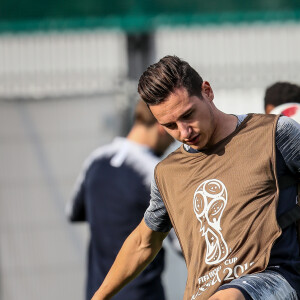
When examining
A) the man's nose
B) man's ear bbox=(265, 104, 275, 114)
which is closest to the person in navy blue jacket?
man's ear bbox=(265, 104, 275, 114)

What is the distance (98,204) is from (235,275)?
206 centimetres

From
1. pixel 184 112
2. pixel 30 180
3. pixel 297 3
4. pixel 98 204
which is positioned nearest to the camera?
pixel 184 112

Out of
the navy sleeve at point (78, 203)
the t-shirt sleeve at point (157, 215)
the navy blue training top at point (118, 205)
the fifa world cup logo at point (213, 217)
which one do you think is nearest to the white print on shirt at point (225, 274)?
the fifa world cup logo at point (213, 217)

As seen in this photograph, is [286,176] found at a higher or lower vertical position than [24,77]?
higher

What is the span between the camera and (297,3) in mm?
8086

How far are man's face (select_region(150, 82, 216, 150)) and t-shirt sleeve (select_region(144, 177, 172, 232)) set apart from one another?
0.38m

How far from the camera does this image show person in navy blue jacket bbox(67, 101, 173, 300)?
17.1ft

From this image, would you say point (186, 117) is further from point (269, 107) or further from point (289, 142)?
point (269, 107)

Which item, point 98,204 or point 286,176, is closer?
point 286,176

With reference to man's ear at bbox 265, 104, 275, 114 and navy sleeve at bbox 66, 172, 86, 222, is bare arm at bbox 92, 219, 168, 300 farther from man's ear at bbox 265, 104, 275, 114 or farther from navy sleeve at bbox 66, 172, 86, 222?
navy sleeve at bbox 66, 172, 86, 222

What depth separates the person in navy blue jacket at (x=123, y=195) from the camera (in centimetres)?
521

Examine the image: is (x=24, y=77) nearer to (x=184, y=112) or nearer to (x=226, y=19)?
(x=226, y=19)

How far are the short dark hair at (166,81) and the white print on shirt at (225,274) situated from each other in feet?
2.13

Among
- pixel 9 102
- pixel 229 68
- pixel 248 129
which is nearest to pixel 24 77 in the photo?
pixel 9 102
